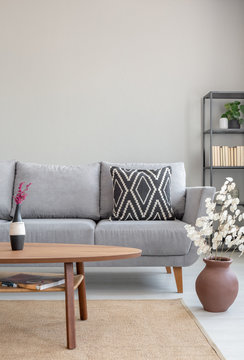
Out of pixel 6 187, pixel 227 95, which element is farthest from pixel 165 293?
pixel 227 95

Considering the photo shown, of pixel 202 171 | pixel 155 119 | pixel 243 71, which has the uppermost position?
pixel 243 71

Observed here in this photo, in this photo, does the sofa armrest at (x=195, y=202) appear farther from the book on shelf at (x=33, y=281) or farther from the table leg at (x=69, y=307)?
the table leg at (x=69, y=307)

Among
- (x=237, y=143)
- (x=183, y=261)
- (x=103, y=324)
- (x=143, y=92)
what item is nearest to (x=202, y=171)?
(x=237, y=143)

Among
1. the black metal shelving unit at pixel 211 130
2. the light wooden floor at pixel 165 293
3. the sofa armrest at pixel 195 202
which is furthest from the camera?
the black metal shelving unit at pixel 211 130

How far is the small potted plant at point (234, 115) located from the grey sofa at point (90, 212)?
1146 mm

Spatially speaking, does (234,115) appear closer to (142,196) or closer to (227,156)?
(227,156)

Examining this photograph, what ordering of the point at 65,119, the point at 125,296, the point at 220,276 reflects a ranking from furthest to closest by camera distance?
the point at 65,119 < the point at 125,296 < the point at 220,276

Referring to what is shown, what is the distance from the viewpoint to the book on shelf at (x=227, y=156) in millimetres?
4781

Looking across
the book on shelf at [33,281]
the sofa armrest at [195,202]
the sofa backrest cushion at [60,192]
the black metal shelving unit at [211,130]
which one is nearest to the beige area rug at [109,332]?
the book on shelf at [33,281]

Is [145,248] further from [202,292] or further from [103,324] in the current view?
[103,324]

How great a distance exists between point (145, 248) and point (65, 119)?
2.18 metres

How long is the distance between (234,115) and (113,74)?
1.30 m

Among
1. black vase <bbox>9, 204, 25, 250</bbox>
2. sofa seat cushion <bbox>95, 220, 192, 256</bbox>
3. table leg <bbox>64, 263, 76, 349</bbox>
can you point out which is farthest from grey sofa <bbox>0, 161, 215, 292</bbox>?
table leg <bbox>64, 263, 76, 349</bbox>

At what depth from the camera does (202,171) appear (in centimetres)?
501
